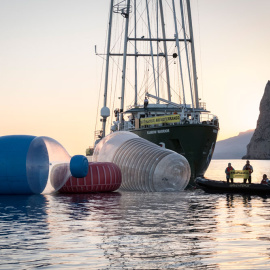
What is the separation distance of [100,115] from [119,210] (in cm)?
3886

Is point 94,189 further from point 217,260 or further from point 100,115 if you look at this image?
point 100,115

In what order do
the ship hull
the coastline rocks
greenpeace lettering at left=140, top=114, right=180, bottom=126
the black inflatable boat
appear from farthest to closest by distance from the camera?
1. greenpeace lettering at left=140, top=114, right=180, bottom=126
2. the ship hull
3. the coastline rocks
4. the black inflatable boat

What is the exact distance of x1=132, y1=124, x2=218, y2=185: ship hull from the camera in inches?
1633

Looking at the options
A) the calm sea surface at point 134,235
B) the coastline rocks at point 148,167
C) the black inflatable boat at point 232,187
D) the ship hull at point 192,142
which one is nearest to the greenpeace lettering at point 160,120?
the ship hull at point 192,142

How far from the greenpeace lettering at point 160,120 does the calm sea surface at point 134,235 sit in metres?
20.0

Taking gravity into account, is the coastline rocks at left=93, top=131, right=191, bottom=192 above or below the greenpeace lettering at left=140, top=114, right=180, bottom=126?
below

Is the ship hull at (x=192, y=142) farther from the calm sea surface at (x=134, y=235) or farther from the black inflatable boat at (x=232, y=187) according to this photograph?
the calm sea surface at (x=134, y=235)

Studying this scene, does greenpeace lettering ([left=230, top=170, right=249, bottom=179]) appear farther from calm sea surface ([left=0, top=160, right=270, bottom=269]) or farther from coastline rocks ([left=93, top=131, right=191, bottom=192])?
calm sea surface ([left=0, top=160, right=270, bottom=269])

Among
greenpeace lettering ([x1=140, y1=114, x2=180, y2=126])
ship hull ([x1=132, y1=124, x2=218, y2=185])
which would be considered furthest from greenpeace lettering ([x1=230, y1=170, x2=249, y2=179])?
greenpeace lettering ([x1=140, y1=114, x2=180, y2=126])

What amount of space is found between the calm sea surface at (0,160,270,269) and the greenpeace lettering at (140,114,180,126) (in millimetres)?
20047

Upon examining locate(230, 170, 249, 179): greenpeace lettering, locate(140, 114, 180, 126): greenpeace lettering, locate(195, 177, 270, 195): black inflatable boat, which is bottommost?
Answer: locate(195, 177, 270, 195): black inflatable boat

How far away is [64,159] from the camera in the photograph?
28703 millimetres

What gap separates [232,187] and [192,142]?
40.6ft

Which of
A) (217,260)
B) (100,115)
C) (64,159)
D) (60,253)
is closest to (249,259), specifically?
(217,260)
